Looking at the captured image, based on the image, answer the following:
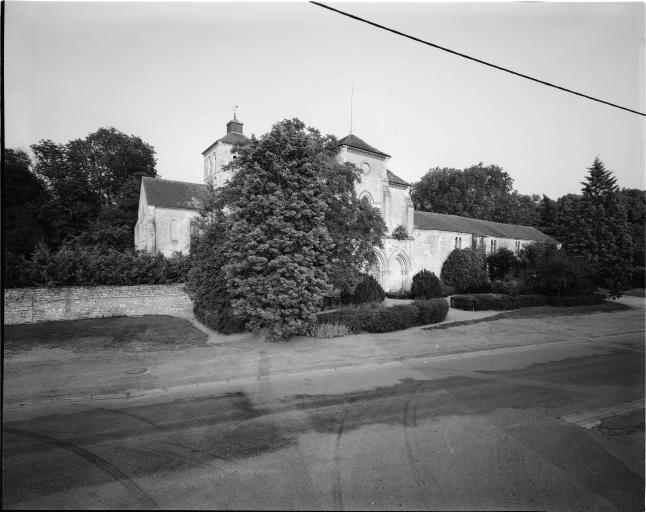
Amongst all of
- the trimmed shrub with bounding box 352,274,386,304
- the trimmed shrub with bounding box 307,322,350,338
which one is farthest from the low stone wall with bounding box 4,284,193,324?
the trimmed shrub with bounding box 352,274,386,304

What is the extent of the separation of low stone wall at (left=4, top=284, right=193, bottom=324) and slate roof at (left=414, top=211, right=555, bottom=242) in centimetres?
2346

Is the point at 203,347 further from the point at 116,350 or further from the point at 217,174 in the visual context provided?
the point at 217,174

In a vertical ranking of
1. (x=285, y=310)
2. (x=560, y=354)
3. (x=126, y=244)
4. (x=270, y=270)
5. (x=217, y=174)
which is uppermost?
(x=217, y=174)

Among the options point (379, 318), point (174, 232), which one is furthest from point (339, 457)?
point (174, 232)

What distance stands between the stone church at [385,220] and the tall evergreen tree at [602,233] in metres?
8.64

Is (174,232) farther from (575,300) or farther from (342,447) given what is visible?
(575,300)

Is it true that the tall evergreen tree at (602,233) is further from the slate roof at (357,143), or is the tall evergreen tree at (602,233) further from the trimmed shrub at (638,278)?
the slate roof at (357,143)

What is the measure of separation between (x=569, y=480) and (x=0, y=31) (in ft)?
32.1

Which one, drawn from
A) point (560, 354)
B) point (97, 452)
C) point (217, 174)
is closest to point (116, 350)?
point (97, 452)

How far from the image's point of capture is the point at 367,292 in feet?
73.8

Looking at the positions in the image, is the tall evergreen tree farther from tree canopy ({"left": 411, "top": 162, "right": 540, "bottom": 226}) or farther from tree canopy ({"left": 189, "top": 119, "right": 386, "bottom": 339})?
tree canopy ({"left": 189, "top": 119, "right": 386, "bottom": 339})

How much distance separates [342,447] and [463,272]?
30.0m

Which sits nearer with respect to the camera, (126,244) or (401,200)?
(401,200)

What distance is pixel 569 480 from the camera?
4.99 m
